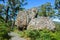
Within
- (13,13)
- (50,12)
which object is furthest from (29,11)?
(13,13)

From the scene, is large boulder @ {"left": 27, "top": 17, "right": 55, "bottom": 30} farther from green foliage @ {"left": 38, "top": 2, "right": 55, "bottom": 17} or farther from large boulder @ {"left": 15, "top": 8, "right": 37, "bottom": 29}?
green foliage @ {"left": 38, "top": 2, "right": 55, "bottom": 17}

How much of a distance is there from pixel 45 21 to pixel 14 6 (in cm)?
2243

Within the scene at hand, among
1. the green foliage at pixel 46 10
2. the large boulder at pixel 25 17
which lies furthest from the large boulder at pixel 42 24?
the green foliage at pixel 46 10

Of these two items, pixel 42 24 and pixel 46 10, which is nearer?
pixel 42 24

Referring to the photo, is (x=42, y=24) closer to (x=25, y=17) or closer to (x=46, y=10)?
(x=25, y=17)

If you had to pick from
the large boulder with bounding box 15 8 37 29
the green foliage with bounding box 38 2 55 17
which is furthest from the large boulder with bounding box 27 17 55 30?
the green foliage with bounding box 38 2 55 17

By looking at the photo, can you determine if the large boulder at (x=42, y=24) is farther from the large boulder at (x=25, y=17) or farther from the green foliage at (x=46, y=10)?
the green foliage at (x=46, y=10)

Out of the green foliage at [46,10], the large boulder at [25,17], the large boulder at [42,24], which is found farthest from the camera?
the green foliage at [46,10]

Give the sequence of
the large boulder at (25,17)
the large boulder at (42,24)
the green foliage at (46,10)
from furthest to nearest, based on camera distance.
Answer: the green foliage at (46,10) < the large boulder at (25,17) < the large boulder at (42,24)

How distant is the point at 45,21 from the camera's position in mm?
21797

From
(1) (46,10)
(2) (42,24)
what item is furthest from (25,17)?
(1) (46,10)

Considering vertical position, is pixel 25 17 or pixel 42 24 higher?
pixel 25 17

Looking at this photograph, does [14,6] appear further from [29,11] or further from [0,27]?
[0,27]

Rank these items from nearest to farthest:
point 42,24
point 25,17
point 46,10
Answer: point 42,24
point 25,17
point 46,10
